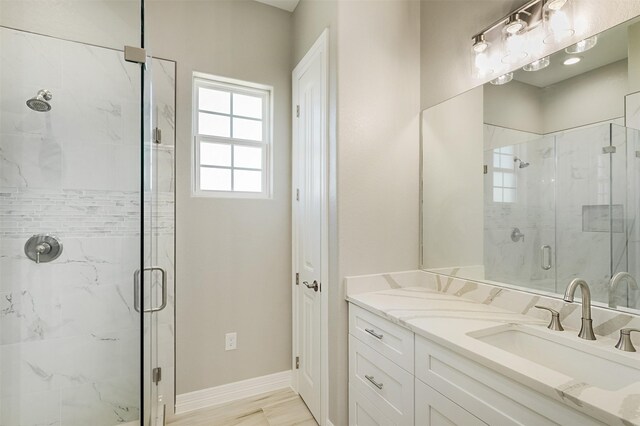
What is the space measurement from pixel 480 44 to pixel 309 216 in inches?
54.3

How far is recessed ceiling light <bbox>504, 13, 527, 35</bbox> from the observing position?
1.40 m

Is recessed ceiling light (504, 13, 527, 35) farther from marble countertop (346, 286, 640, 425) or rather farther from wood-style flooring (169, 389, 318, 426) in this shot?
wood-style flooring (169, 389, 318, 426)

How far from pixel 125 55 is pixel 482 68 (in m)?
1.90

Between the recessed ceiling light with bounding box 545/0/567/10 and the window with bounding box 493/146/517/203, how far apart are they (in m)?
0.60

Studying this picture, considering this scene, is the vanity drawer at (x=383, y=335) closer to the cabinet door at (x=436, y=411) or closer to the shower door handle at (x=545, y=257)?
the cabinet door at (x=436, y=411)

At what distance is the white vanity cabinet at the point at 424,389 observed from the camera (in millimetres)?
832

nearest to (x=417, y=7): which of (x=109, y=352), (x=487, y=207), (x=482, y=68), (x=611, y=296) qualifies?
(x=482, y=68)

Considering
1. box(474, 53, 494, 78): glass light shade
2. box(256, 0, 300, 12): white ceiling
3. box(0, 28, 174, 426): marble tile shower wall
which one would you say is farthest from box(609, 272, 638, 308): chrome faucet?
box(256, 0, 300, 12): white ceiling

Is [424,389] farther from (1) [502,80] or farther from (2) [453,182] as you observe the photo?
(1) [502,80]

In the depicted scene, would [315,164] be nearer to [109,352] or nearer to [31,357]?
[109,352]

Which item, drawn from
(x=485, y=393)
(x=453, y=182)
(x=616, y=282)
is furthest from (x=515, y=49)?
(x=485, y=393)

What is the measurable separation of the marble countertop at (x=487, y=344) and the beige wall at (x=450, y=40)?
119cm

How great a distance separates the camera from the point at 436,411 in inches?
43.8

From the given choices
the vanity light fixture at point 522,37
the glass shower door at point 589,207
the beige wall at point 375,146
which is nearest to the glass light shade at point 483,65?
the vanity light fixture at point 522,37
